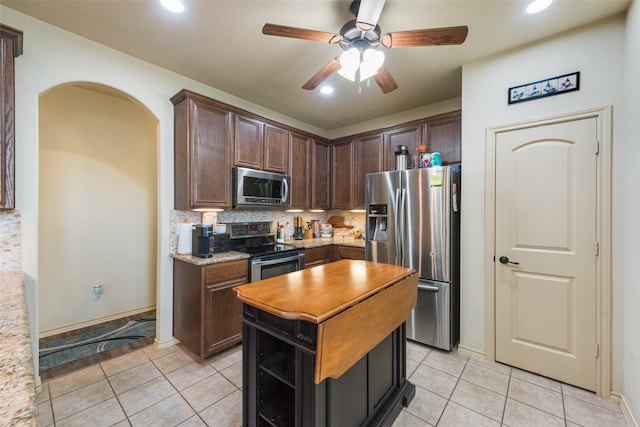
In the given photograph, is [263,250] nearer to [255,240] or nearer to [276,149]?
[255,240]

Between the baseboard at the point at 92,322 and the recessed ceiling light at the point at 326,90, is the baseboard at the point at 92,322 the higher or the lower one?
the lower one

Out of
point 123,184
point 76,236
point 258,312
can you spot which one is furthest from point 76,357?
point 258,312

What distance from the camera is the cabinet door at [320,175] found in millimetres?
4047

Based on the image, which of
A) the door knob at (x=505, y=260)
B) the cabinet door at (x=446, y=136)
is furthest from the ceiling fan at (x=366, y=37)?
the door knob at (x=505, y=260)

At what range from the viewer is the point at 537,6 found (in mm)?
1883

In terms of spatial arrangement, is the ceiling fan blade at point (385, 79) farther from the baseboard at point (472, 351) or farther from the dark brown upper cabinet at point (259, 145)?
the baseboard at point (472, 351)

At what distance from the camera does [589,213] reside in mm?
2088

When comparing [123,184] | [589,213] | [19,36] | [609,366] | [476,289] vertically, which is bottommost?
[609,366]

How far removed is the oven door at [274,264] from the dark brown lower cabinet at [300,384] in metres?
1.30

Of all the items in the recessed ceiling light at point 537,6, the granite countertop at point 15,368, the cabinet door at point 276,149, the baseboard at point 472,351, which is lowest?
the baseboard at point 472,351

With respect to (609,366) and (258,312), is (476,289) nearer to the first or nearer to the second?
(609,366)

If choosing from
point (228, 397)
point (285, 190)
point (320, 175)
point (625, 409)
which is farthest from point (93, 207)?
point (625, 409)

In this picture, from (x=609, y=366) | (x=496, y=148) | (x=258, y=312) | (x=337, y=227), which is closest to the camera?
(x=258, y=312)

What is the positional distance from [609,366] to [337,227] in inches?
129
